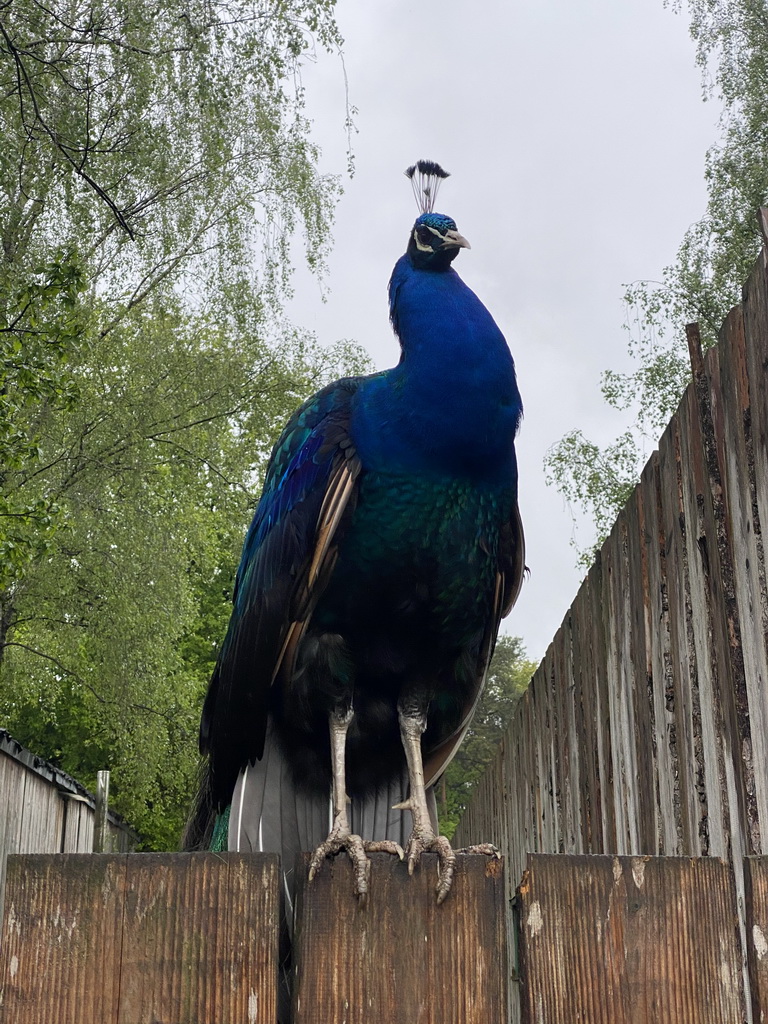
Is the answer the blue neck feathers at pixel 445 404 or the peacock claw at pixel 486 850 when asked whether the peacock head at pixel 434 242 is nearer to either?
the blue neck feathers at pixel 445 404

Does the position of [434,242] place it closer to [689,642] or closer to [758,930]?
[689,642]

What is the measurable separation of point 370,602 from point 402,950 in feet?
4.81

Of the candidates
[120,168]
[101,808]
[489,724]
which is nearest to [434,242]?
[120,168]

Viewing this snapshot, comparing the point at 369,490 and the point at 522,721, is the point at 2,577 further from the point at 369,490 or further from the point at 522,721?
the point at 369,490

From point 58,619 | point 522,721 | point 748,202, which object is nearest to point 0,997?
point 522,721

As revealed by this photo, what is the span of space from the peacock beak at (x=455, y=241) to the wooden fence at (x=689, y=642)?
29.2 inches

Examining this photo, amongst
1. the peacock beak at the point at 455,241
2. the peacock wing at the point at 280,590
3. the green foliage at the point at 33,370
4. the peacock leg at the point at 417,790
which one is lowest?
the peacock leg at the point at 417,790

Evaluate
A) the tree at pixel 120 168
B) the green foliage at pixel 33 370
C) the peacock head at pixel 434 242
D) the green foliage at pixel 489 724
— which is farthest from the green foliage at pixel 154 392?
the green foliage at pixel 489 724

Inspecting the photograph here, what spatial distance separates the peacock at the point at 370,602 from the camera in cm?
286

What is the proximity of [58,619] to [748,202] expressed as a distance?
11383 mm

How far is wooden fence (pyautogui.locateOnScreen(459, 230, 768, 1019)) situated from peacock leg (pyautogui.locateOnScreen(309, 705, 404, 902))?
Answer: 534 mm

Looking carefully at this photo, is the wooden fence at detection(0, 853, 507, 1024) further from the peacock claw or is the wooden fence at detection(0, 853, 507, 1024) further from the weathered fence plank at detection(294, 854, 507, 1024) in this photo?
the peacock claw

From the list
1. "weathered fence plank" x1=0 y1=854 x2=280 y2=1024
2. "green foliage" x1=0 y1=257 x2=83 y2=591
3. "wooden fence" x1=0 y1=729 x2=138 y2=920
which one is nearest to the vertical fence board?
"weathered fence plank" x1=0 y1=854 x2=280 y2=1024

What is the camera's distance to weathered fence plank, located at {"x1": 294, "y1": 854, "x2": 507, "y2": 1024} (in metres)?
1.45
